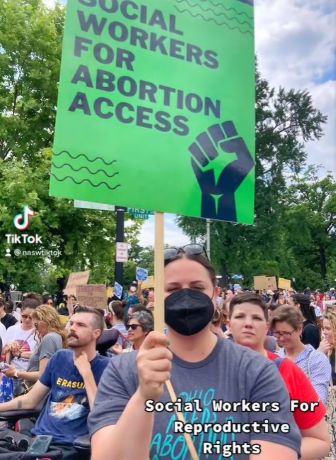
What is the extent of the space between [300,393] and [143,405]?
1283mm

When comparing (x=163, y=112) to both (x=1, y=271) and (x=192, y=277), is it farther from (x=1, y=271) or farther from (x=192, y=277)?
(x=1, y=271)

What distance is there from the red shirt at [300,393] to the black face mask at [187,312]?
3.04 ft

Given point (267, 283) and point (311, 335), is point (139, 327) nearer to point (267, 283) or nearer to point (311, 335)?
point (311, 335)

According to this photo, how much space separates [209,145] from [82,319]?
2442 millimetres

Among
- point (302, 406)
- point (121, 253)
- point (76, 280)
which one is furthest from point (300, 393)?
point (121, 253)

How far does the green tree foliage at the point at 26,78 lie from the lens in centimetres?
2067

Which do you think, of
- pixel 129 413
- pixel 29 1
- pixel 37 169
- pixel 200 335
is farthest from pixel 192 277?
pixel 29 1

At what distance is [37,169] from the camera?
19.2 metres

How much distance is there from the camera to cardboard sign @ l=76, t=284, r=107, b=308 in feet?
30.9

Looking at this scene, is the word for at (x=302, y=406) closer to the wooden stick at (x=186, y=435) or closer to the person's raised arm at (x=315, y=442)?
the person's raised arm at (x=315, y=442)

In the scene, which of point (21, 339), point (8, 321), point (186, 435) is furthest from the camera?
point (8, 321)

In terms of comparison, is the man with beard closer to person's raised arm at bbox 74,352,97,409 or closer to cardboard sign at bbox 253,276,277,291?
person's raised arm at bbox 74,352,97,409

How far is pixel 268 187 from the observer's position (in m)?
34.9

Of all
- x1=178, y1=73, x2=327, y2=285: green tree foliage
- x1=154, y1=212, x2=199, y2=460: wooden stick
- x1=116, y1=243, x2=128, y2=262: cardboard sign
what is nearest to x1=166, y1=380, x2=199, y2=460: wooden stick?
x1=154, y1=212, x2=199, y2=460: wooden stick
